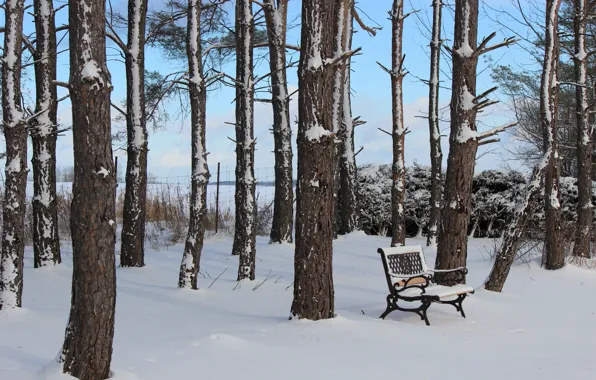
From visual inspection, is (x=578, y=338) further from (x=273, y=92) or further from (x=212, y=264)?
(x=273, y=92)

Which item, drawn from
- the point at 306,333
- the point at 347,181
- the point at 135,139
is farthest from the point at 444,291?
the point at 347,181

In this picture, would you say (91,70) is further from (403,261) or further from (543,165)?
(543,165)

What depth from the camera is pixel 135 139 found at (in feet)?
33.2

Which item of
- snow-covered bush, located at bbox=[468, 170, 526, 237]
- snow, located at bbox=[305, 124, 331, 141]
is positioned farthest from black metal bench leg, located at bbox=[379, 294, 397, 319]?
snow-covered bush, located at bbox=[468, 170, 526, 237]

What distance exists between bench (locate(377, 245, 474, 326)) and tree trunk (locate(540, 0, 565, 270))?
347cm

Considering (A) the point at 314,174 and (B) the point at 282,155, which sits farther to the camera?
(B) the point at 282,155

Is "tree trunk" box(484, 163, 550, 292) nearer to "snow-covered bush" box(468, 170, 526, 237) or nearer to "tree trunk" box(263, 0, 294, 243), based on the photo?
"tree trunk" box(263, 0, 294, 243)

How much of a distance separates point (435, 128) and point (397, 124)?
6.11 feet

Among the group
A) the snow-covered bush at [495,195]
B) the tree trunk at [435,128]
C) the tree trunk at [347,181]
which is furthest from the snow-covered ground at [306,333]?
the snow-covered bush at [495,195]

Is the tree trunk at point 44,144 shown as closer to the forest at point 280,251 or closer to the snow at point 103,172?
the forest at point 280,251

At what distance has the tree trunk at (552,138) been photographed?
974cm

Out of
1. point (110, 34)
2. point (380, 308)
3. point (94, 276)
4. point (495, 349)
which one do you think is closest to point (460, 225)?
point (380, 308)

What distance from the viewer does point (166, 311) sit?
720 centimetres

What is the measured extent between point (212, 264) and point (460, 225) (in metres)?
5.36
